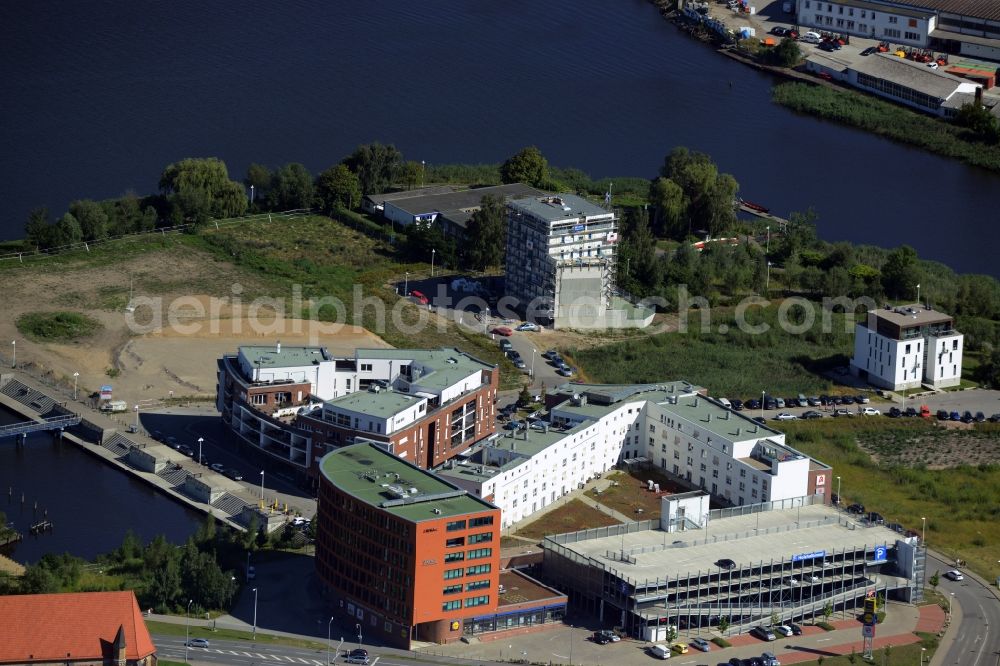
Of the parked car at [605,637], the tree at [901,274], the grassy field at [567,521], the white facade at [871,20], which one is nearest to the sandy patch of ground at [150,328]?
the grassy field at [567,521]

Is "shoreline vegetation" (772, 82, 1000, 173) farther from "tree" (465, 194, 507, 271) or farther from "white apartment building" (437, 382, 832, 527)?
"white apartment building" (437, 382, 832, 527)

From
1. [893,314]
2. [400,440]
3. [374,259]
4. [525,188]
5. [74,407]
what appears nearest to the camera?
[400,440]

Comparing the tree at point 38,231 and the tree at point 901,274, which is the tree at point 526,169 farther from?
the tree at point 38,231

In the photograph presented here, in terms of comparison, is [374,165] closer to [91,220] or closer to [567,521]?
[91,220]

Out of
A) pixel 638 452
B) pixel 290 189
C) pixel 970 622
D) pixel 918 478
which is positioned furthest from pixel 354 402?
pixel 290 189

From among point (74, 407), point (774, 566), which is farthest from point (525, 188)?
point (774, 566)

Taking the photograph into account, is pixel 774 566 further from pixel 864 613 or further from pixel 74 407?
pixel 74 407
